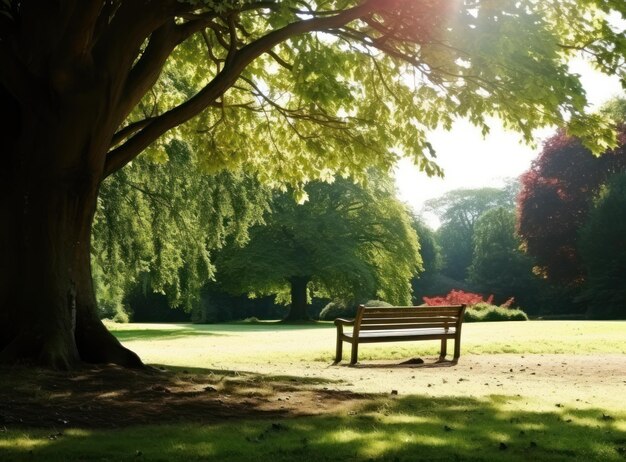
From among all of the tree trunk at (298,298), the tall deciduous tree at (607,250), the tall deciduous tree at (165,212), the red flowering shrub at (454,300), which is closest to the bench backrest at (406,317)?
the tall deciduous tree at (165,212)

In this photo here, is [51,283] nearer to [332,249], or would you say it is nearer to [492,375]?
[492,375]

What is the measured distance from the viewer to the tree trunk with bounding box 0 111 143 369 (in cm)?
948

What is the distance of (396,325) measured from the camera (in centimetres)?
1469

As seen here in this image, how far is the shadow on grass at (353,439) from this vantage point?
18.1ft

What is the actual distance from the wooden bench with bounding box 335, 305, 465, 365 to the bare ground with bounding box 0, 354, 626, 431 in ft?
2.24

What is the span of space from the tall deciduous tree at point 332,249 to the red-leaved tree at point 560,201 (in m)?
9.62

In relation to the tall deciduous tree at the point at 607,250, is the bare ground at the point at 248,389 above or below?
below

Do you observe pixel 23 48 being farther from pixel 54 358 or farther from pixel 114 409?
pixel 114 409

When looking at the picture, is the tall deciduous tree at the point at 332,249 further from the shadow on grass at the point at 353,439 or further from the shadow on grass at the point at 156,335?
the shadow on grass at the point at 353,439

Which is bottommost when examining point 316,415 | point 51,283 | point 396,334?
point 316,415

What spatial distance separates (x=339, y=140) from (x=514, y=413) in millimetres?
8525

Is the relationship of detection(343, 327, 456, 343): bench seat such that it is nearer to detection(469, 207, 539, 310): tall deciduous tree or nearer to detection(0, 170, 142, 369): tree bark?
detection(0, 170, 142, 369): tree bark

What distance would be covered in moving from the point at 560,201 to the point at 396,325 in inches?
1604

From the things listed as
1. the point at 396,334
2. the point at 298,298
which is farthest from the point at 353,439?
the point at 298,298
